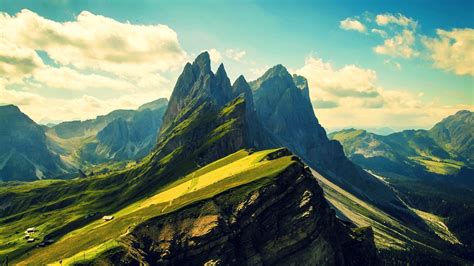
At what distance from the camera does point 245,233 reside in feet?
585

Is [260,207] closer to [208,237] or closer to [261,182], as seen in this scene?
[261,182]

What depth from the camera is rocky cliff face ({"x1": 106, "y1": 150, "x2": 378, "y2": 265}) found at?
556 feet

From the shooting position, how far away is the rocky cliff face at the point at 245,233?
169m

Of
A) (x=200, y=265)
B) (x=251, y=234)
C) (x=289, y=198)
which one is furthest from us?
(x=289, y=198)

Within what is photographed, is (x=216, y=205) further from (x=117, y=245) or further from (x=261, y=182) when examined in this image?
(x=117, y=245)

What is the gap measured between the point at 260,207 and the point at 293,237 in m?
20.7

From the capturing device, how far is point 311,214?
18412cm

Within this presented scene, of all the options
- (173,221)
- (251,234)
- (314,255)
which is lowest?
(314,255)

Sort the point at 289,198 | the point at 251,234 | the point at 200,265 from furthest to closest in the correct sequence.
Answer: the point at 289,198
the point at 251,234
the point at 200,265

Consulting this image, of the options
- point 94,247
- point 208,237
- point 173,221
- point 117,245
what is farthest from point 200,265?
point 94,247

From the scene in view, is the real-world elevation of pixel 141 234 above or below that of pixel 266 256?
above

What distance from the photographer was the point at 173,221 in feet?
595

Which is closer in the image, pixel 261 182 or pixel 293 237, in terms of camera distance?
pixel 293 237

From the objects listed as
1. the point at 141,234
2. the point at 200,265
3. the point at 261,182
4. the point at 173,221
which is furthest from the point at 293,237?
the point at 141,234
